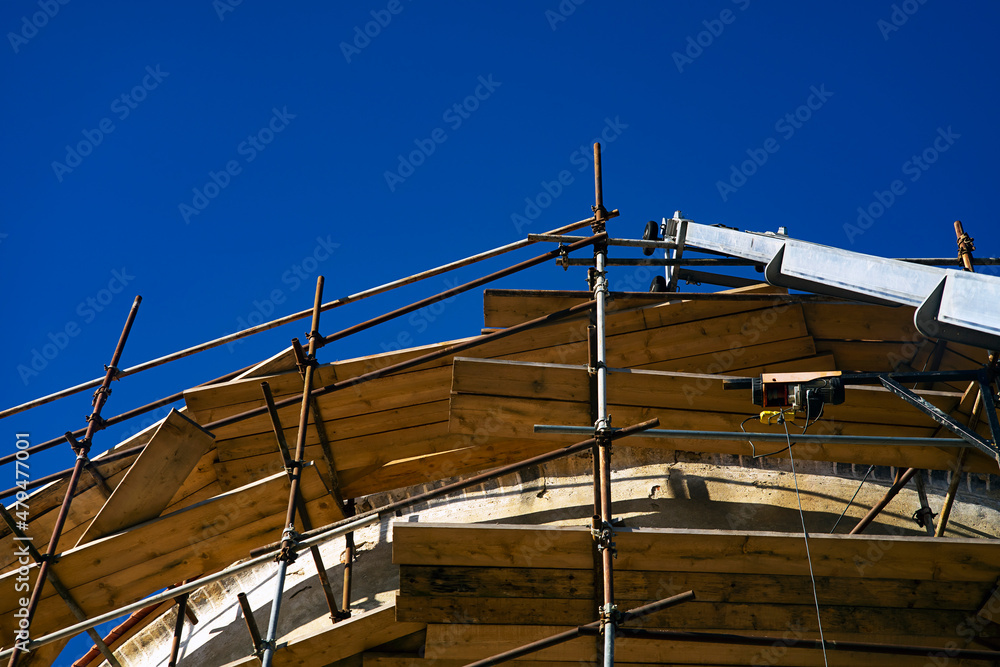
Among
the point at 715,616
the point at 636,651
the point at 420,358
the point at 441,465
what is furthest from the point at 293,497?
the point at 715,616

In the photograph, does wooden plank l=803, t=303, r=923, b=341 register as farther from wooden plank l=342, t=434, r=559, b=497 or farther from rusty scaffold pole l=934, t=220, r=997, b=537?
wooden plank l=342, t=434, r=559, b=497

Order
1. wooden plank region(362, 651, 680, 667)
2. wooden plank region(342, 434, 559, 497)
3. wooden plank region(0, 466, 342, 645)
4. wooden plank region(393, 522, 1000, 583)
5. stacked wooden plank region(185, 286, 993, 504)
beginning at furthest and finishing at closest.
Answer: wooden plank region(342, 434, 559, 497) < stacked wooden plank region(185, 286, 993, 504) < wooden plank region(0, 466, 342, 645) < wooden plank region(362, 651, 680, 667) < wooden plank region(393, 522, 1000, 583)

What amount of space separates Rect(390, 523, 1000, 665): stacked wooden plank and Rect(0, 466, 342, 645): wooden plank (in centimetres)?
155

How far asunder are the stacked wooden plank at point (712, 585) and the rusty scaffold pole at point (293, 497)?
0.84 meters

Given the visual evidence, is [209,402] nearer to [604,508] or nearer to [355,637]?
[355,637]

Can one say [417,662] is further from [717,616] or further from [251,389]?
[251,389]

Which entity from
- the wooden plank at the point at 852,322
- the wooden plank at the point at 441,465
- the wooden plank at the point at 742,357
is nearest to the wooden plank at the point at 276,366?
the wooden plank at the point at 441,465

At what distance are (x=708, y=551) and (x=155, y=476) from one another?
453cm

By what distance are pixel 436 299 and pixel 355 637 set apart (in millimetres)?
3528

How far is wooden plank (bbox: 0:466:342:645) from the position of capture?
6.48 metres

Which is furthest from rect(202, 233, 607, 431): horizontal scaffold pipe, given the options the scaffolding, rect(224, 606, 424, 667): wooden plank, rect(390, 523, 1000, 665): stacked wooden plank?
rect(390, 523, 1000, 665): stacked wooden plank

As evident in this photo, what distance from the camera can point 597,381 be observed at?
6562mm

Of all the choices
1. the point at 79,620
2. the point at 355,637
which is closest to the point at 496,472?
the point at 355,637

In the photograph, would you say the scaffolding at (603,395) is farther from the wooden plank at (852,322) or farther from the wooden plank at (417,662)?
the wooden plank at (417,662)
